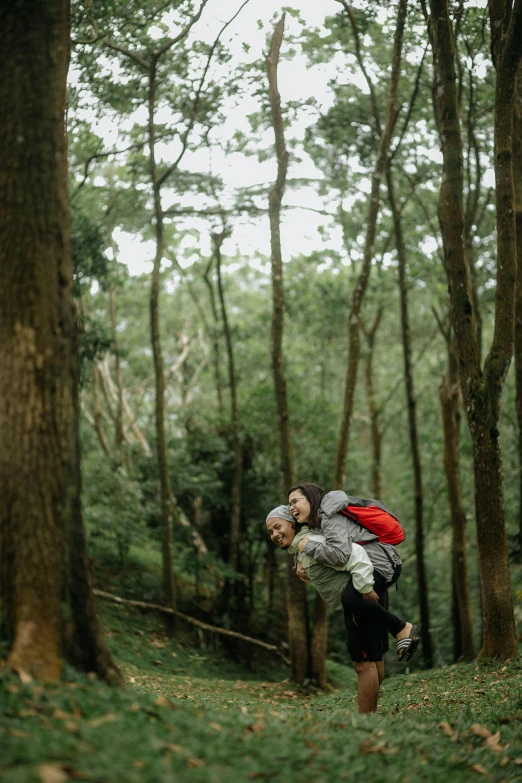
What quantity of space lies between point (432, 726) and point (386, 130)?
435 inches

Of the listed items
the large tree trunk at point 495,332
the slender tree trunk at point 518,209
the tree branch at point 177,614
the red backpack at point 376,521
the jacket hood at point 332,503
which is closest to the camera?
the jacket hood at point 332,503

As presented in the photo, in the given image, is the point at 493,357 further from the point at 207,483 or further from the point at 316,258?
the point at 316,258

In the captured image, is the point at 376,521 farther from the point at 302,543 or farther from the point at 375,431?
the point at 375,431

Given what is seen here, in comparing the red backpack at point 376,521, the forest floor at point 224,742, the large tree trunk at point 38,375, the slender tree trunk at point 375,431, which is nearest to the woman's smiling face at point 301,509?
the red backpack at point 376,521

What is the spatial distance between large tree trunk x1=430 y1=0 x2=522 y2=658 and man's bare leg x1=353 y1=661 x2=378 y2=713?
4188 mm

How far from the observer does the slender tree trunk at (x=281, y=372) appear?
14.4 meters

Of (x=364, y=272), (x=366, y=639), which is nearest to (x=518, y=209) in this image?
(x=364, y=272)

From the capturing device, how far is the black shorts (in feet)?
21.1

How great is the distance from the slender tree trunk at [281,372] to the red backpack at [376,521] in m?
7.84

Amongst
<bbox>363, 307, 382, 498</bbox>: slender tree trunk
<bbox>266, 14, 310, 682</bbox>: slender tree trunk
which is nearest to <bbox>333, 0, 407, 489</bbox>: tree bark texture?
<bbox>266, 14, 310, 682</bbox>: slender tree trunk

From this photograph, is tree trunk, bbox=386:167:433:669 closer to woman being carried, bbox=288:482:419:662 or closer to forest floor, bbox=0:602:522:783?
forest floor, bbox=0:602:522:783

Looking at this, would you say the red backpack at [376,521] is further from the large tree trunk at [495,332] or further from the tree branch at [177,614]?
the tree branch at [177,614]

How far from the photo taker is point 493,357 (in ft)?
33.3

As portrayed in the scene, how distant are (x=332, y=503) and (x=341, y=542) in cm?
32
